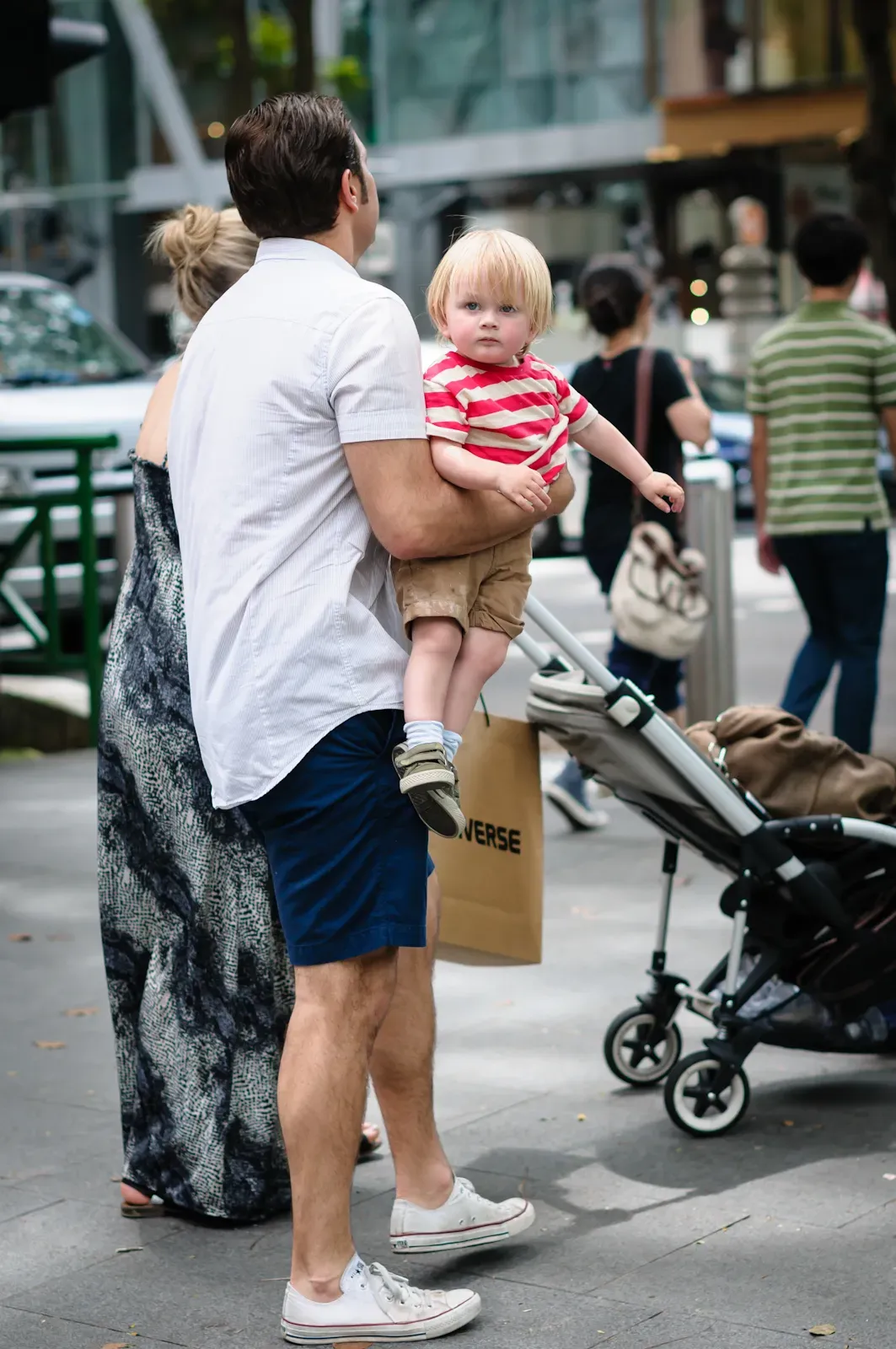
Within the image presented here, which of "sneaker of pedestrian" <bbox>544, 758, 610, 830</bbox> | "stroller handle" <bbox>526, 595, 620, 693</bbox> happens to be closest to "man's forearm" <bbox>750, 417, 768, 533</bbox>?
"sneaker of pedestrian" <bbox>544, 758, 610, 830</bbox>

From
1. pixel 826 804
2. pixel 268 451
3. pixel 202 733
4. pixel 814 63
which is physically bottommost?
pixel 826 804

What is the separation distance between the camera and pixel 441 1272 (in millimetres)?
3760

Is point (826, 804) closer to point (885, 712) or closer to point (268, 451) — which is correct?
point (268, 451)

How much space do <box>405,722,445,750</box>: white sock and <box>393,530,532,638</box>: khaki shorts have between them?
184 millimetres

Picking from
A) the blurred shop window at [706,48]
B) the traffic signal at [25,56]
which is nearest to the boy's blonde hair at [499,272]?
the traffic signal at [25,56]

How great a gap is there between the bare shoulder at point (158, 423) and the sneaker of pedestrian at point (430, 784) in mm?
987

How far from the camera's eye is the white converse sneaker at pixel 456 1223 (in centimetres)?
371

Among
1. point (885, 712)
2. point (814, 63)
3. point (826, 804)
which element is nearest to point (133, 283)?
point (814, 63)

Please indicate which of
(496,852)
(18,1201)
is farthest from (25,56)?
(18,1201)

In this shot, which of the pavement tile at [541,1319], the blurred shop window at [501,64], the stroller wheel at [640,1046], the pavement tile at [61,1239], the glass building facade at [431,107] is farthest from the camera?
the blurred shop window at [501,64]

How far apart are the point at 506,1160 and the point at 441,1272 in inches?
23.3

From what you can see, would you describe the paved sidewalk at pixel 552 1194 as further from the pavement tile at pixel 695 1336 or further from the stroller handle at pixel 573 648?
the stroller handle at pixel 573 648

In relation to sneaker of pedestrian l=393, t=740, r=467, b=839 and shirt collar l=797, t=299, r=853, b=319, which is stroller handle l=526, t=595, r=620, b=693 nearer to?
sneaker of pedestrian l=393, t=740, r=467, b=839

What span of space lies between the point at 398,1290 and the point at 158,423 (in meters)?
1.65
